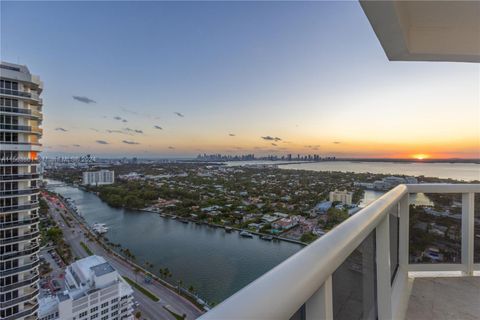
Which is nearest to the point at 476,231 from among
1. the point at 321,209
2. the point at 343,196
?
the point at 343,196

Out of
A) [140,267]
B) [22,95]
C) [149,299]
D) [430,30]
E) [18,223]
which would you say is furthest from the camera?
[140,267]

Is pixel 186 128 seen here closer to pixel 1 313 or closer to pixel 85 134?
pixel 85 134

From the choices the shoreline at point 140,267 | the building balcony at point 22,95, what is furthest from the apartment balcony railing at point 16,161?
the shoreline at point 140,267

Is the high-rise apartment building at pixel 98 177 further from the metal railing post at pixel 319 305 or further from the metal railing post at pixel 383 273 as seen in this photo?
the metal railing post at pixel 319 305

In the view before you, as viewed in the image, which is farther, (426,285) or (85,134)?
(85,134)

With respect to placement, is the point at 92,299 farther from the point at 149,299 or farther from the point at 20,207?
the point at 20,207

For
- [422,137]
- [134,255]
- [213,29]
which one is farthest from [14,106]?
[422,137]
